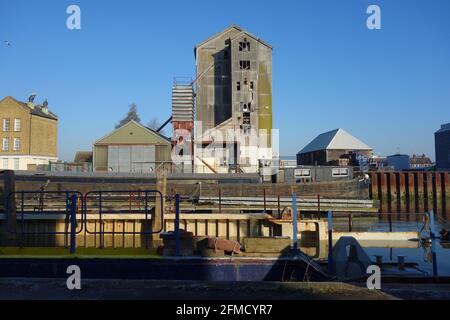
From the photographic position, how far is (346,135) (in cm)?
7612

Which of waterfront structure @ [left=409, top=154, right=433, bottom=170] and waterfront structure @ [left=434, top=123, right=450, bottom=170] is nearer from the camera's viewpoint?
waterfront structure @ [left=434, top=123, right=450, bottom=170]

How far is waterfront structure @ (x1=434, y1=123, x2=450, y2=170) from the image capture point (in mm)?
76125

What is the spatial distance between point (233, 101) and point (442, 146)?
47.6 metres

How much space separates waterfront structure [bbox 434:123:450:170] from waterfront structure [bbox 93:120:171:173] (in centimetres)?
5251

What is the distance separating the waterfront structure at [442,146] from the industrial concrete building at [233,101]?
40.8 metres

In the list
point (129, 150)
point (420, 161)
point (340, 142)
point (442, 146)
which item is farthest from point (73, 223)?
point (420, 161)

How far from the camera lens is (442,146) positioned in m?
78.4

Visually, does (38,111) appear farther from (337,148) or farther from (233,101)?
(337,148)

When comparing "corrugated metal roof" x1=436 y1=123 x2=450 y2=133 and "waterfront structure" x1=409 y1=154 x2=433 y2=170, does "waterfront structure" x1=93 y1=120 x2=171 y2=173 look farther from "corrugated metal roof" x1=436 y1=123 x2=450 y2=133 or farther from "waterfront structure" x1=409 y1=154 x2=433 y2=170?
"waterfront structure" x1=409 y1=154 x2=433 y2=170

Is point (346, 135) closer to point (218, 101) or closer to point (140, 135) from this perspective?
point (218, 101)

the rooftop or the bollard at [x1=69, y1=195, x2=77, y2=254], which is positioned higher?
the rooftop

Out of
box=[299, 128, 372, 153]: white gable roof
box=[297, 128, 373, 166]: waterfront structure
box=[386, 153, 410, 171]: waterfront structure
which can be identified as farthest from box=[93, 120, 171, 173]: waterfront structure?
box=[386, 153, 410, 171]: waterfront structure

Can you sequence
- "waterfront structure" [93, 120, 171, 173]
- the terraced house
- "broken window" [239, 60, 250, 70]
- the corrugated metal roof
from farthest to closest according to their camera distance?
the corrugated metal roof, the terraced house, "broken window" [239, 60, 250, 70], "waterfront structure" [93, 120, 171, 173]
